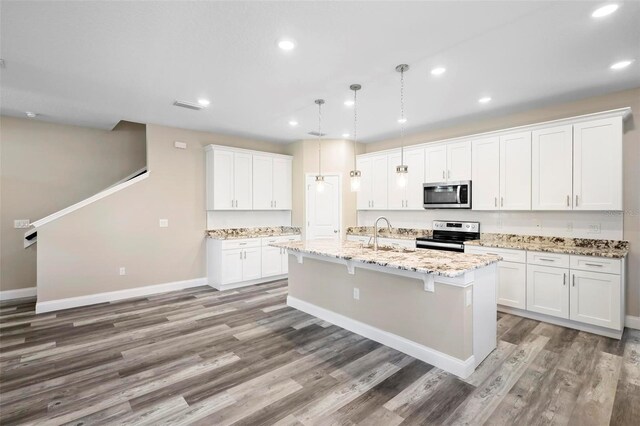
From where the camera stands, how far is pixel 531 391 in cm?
238

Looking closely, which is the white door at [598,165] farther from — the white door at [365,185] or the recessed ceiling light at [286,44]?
the recessed ceiling light at [286,44]

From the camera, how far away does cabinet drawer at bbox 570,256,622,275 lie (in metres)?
3.29

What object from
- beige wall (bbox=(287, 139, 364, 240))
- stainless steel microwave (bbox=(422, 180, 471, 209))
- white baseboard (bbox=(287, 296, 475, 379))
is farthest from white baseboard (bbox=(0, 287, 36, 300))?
stainless steel microwave (bbox=(422, 180, 471, 209))

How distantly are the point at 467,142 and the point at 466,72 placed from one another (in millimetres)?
1790

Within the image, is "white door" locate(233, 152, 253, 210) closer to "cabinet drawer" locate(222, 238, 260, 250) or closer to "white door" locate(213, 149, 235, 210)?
"white door" locate(213, 149, 235, 210)

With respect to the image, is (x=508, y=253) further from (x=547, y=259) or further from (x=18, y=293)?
(x=18, y=293)

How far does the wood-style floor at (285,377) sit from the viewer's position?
2.14 meters

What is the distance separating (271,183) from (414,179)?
9.19 ft

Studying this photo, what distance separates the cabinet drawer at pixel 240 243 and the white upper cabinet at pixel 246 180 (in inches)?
25.7

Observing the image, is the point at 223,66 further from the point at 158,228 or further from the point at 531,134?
the point at 531,134

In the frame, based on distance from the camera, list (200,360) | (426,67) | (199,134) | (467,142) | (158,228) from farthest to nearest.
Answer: (199,134) < (158,228) < (467,142) < (426,67) < (200,360)

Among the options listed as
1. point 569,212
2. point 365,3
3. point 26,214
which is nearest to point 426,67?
point 365,3

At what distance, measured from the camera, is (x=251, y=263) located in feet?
18.6

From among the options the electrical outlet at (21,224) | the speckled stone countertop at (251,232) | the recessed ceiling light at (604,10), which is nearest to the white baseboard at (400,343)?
the speckled stone countertop at (251,232)
